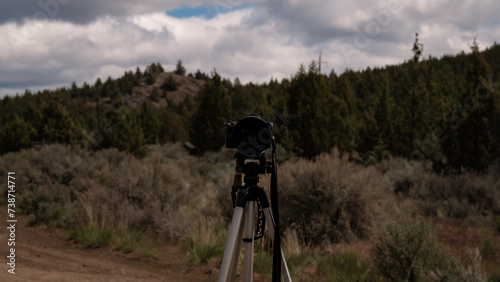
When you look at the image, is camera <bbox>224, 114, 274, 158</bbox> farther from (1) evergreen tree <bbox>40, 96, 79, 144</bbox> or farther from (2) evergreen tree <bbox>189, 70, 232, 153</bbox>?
(1) evergreen tree <bbox>40, 96, 79, 144</bbox>

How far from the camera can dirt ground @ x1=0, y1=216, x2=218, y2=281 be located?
5.34 meters

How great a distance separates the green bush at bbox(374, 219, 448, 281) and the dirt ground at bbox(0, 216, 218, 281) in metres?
2.28

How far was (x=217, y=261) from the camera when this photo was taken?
6.37 m

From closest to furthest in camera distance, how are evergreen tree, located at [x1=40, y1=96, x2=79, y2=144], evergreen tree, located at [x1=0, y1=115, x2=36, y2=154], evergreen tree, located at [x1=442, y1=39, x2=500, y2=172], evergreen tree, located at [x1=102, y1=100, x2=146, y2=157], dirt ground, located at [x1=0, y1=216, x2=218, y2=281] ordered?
A: dirt ground, located at [x1=0, y1=216, x2=218, y2=281]
evergreen tree, located at [x1=442, y1=39, x2=500, y2=172]
evergreen tree, located at [x1=102, y1=100, x2=146, y2=157]
evergreen tree, located at [x1=40, y1=96, x2=79, y2=144]
evergreen tree, located at [x1=0, y1=115, x2=36, y2=154]

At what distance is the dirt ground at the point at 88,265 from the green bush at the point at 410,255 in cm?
228

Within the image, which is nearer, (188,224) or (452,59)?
(188,224)

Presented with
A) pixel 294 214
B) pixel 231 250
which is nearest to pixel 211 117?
pixel 294 214

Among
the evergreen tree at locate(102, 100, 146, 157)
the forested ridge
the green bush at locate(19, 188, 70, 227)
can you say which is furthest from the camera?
the evergreen tree at locate(102, 100, 146, 157)

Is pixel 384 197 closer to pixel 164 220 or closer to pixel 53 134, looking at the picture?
pixel 164 220

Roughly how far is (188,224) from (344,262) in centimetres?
300

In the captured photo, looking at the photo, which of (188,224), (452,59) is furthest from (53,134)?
(452,59)

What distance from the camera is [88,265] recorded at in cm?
623

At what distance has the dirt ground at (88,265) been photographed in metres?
5.34

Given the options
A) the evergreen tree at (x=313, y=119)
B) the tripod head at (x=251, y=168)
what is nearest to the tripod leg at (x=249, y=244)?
the tripod head at (x=251, y=168)
